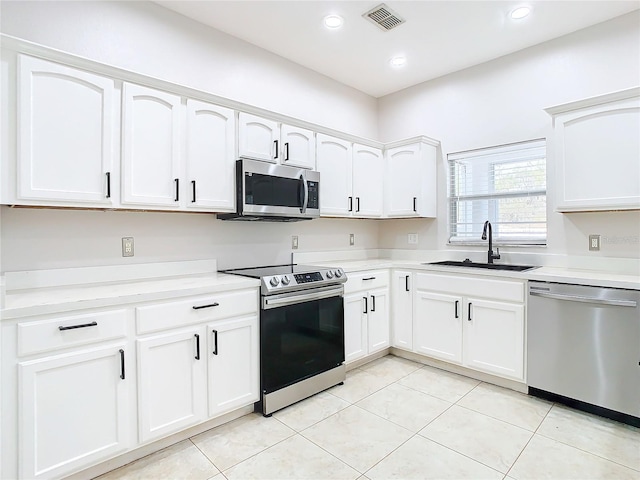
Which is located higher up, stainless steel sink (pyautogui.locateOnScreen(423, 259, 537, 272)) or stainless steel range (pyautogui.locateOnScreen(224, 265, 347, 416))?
stainless steel sink (pyautogui.locateOnScreen(423, 259, 537, 272))

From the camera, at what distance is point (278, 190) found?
9.22 ft

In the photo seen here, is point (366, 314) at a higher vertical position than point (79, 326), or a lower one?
lower

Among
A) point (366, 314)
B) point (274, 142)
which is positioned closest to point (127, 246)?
point (274, 142)

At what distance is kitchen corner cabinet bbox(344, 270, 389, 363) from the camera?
308 cm

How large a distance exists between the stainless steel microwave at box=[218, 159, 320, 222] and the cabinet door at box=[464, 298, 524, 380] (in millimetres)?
1568

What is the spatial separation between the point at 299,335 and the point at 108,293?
1265 mm

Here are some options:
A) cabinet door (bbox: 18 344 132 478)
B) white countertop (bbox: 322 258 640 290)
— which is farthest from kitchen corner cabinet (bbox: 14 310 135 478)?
white countertop (bbox: 322 258 640 290)

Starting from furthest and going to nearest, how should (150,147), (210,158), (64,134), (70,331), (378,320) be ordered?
1. (378,320)
2. (210,158)
3. (150,147)
4. (64,134)
5. (70,331)

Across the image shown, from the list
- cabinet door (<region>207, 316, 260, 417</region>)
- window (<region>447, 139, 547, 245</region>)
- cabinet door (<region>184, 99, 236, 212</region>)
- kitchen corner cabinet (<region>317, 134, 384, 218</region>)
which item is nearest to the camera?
cabinet door (<region>207, 316, 260, 417</region>)

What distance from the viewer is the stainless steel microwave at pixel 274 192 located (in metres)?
2.62

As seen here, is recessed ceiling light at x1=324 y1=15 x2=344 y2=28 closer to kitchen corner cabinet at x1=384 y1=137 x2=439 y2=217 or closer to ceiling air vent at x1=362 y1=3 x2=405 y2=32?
ceiling air vent at x1=362 y1=3 x2=405 y2=32

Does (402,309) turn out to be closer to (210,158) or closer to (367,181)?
(367,181)

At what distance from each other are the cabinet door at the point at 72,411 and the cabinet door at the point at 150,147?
3.04 ft

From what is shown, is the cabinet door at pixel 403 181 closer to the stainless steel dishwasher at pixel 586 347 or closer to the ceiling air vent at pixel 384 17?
the ceiling air vent at pixel 384 17
